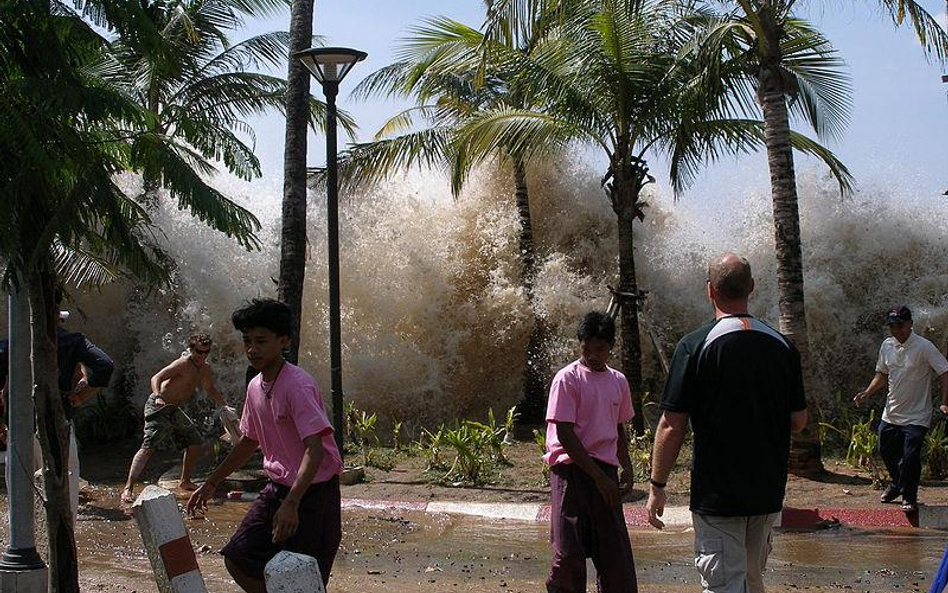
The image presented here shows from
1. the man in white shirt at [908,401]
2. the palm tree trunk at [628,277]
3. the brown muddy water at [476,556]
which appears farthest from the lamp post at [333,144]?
the man in white shirt at [908,401]

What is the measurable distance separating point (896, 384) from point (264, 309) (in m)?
6.64

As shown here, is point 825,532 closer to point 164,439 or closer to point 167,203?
point 164,439

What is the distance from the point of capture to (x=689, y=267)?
58.4 feet

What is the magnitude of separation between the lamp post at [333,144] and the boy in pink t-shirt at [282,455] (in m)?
6.62

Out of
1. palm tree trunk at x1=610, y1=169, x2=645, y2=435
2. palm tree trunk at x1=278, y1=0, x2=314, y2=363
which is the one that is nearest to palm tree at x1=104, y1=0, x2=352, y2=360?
palm tree trunk at x1=278, y1=0, x2=314, y2=363

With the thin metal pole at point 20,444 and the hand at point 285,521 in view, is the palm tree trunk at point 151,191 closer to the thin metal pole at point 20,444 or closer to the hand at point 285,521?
the thin metal pole at point 20,444

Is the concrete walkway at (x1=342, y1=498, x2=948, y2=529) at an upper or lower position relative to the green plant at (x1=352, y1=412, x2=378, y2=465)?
lower

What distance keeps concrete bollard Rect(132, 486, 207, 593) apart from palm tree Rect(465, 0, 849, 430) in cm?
938

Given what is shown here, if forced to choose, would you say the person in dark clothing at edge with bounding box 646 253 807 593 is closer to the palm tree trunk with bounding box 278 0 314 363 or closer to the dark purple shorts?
the dark purple shorts

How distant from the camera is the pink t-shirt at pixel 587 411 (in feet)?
18.4

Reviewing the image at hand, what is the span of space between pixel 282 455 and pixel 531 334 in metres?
13.1

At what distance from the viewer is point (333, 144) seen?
12211 mm

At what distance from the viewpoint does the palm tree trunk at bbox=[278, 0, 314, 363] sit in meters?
13.1

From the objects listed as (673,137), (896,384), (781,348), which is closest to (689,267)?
(673,137)
